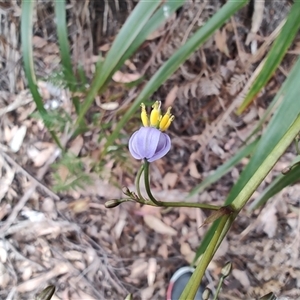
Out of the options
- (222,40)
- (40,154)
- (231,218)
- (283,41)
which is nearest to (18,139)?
(40,154)

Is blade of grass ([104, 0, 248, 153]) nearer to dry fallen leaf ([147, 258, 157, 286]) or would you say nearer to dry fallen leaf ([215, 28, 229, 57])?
dry fallen leaf ([215, 28, 229, 57])

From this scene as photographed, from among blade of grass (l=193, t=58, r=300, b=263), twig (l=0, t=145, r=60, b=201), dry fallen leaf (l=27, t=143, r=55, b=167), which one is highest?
blade of grass (l=193, t=58, r=300, b=263)

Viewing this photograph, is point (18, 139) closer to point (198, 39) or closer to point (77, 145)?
point (77, 145)

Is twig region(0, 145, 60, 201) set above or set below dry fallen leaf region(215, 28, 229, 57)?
below

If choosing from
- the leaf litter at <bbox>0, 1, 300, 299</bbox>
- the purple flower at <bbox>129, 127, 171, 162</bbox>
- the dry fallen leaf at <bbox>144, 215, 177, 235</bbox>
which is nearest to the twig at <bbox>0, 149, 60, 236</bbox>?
the leaf litter at <bbox>0, 1, 300, 299</bbox>

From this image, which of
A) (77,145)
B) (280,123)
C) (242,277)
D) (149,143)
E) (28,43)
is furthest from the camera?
(77,145)

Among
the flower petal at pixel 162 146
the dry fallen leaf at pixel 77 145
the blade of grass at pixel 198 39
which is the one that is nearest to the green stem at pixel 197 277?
the flower petal at pixel 162 146
